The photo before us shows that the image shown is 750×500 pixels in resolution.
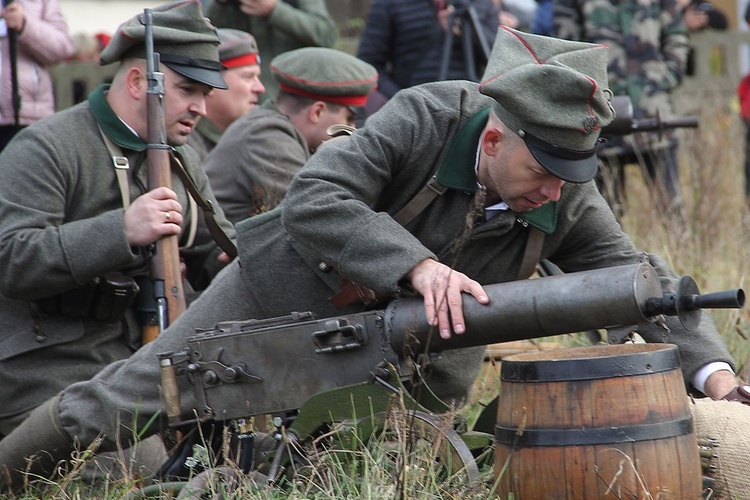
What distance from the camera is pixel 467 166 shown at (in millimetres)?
4031

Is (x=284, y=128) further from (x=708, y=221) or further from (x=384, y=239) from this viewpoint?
(x=708, y=221)

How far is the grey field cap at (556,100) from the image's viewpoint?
3709 millimetres

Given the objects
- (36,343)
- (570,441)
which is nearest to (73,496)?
(36,343)

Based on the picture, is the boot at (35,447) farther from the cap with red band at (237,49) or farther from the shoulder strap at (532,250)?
the cap with red band at (237,49)

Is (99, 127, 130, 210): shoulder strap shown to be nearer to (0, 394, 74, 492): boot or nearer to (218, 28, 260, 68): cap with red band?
(0, 394, 74, 492): boot

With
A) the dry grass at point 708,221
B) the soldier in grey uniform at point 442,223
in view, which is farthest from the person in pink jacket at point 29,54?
the dry grass at point 708,221

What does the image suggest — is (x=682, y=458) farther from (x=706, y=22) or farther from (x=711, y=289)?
(x=706, y=22)

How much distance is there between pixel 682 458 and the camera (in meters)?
3.50

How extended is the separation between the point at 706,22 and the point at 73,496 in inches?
307

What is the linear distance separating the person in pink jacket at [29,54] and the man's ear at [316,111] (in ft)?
4.89

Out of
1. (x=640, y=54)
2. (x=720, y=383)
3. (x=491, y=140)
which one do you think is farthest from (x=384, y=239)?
(x=640, y=54)

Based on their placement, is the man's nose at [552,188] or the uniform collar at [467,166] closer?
the man's nose at [552,188]

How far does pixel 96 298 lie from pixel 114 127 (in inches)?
28.7

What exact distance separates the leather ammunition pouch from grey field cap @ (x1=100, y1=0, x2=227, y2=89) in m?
0.94
